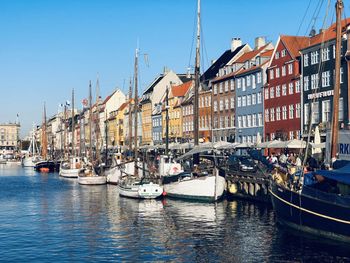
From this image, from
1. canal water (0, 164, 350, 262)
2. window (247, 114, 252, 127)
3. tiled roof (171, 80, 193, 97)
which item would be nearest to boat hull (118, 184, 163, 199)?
canal water (0, 164, 350, 262)

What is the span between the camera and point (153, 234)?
36.0 meters

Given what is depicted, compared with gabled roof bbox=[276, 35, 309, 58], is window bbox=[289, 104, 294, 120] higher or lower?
lower

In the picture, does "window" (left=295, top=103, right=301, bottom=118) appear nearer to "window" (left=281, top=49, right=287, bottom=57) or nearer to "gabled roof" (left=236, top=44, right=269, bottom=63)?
"window" (left=281, top=49, right=287, bottom=57)

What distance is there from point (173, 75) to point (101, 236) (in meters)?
97.5

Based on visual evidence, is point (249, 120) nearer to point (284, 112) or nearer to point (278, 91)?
point (278, 91)

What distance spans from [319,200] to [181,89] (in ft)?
291

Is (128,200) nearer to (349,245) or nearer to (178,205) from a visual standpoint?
(178,205)

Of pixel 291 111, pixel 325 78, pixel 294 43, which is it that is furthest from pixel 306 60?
pixel 291 111

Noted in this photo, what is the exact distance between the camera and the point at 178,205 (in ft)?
164

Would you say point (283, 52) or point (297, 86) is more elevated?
point (283, 52)

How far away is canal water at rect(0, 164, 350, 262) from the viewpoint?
29719 mm

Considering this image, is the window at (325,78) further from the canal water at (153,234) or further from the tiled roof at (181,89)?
the tiled roof at (181,89)

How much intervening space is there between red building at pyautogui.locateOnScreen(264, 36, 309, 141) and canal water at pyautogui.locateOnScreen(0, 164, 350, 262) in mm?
28386

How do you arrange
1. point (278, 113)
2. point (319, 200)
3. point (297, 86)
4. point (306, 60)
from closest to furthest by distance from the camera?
point (319, 200) → point (306, 60) → point (297, 86) → point (278, 113)
